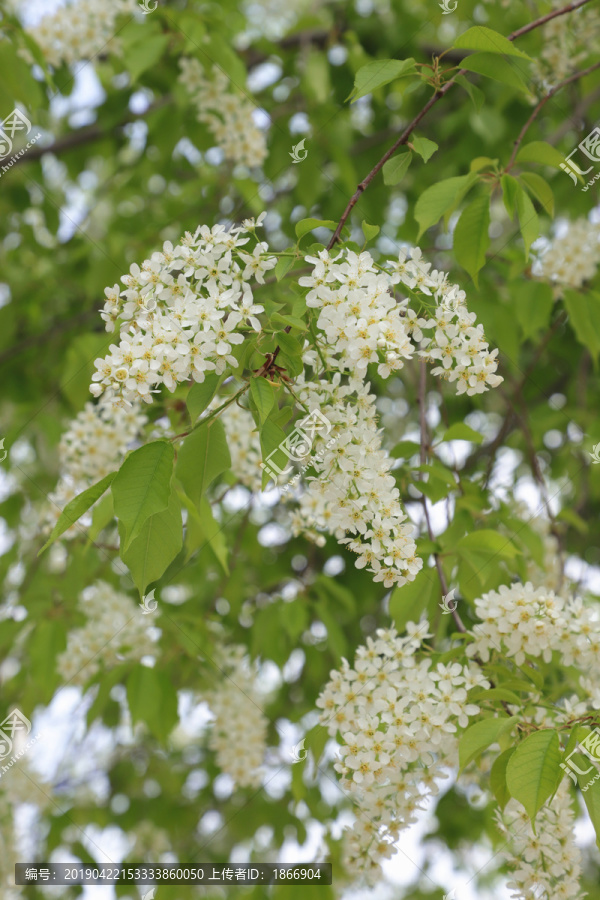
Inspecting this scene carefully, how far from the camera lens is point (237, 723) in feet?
7.44

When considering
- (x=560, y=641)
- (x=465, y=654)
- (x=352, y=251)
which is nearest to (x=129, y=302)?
(x=352, y=251)

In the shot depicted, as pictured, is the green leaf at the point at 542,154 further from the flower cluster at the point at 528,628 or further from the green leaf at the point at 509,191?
the flower cluster at the point at 528,628

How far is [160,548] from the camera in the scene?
1260mm

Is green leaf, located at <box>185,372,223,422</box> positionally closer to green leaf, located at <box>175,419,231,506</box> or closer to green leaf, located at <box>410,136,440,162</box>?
green leaf, located at <box>175,419,231,506</box>

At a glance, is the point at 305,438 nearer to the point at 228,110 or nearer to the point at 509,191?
the point at 509,191

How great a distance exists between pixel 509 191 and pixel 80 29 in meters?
1.99

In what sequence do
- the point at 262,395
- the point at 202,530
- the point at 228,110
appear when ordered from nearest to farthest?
the point at 262,395 < the point at 202,530 < the point at 228,110

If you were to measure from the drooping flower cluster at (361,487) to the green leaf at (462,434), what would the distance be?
0.46 metres

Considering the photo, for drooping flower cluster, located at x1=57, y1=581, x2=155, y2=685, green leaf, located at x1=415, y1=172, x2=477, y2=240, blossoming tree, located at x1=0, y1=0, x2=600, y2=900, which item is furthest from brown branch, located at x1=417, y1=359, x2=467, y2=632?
drooping flower cluster, located at x1=57, y1=581, x2=155, y2=685

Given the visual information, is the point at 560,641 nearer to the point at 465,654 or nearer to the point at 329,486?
the point at 465,654

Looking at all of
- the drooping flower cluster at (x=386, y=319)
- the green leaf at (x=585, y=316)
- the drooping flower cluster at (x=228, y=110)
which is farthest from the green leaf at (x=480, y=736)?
the drooping flower cluster at (x=228, y=110)

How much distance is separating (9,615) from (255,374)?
69.0 inches

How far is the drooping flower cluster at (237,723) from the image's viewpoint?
2240 millimetres

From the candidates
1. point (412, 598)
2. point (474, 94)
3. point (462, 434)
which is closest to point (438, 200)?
point (474, 94)
